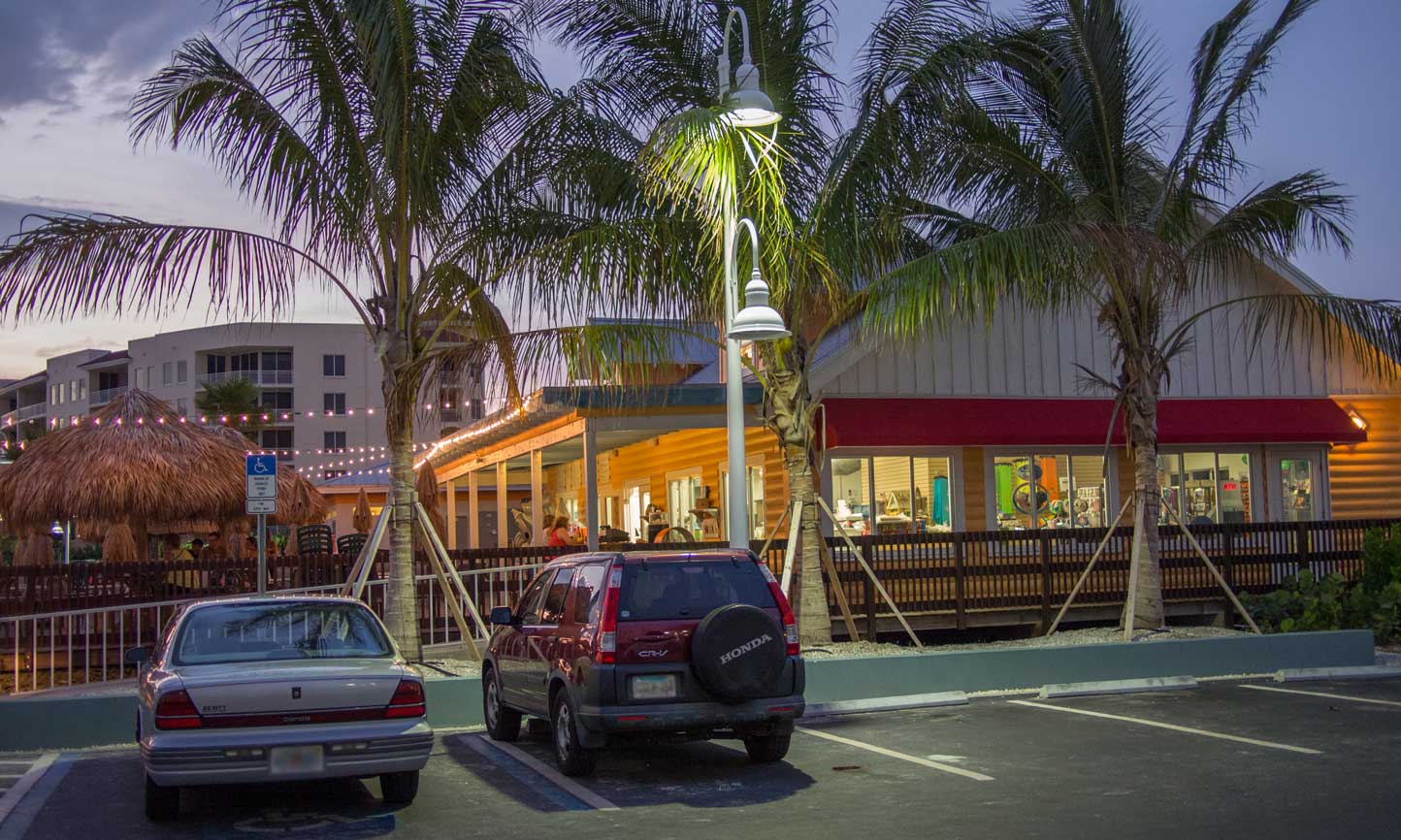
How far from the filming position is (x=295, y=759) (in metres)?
7.67

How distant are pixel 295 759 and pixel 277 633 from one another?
3.85 ft

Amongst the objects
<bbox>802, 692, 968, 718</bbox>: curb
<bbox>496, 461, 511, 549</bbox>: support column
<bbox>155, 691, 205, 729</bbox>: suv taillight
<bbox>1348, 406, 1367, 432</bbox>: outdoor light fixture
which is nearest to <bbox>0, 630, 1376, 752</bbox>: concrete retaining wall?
<bbox>802, 692, 968, 718</bbox>: curb

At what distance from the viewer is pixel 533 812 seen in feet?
27.1

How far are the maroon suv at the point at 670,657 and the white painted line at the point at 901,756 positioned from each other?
0.95m

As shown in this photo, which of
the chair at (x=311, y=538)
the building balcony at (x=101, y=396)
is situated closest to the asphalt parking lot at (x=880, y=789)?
the chair at (x=311, y=538)

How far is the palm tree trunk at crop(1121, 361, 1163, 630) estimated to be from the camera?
1577cm

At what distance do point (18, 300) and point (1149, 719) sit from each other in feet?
36.7

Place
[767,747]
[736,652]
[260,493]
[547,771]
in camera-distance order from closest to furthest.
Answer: [736,652], [547,771], [767,747], [260,493]

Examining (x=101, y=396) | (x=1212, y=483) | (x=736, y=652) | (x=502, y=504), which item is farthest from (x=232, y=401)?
(x=736, y=652)

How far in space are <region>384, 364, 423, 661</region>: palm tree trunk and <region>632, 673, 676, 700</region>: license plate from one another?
530cm

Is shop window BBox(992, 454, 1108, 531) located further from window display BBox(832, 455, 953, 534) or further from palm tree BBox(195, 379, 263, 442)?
palm tree BBox(195, 379, 263, 442)

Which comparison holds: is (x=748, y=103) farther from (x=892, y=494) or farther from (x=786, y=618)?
(x=892, y=494)

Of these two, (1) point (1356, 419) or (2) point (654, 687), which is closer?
(2) point (654, 687)

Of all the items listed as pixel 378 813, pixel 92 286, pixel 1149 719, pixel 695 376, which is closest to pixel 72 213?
pixel 92 286
